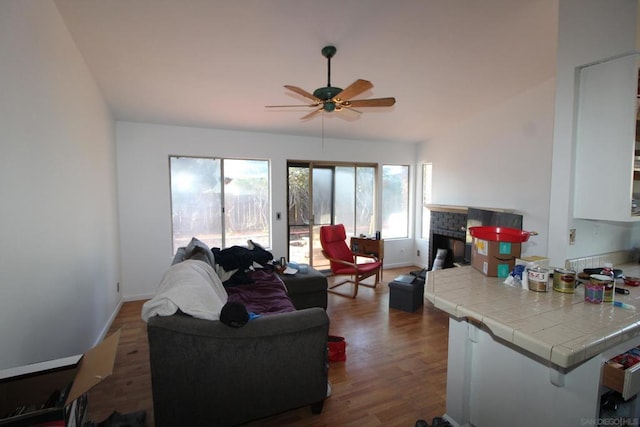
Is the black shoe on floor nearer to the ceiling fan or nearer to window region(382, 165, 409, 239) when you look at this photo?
the ceiling fan

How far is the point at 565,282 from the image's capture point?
154cm

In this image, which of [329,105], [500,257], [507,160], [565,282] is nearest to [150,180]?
[329,105]

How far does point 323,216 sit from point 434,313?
8.06ft

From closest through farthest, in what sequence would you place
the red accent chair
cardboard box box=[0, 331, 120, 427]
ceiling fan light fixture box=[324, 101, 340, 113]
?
cardboard box box=[0, 331, 120, 427] < ceiling fan light fixture box=[324, 101, 340, 113] < the red accent chair

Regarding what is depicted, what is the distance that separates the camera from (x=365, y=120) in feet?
14.7

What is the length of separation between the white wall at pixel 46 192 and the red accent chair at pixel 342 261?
9.31 feet

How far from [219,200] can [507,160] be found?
13.9 ft

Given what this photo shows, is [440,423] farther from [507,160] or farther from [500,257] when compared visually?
[507,160]

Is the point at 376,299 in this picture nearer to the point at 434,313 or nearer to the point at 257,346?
the point at 434,313

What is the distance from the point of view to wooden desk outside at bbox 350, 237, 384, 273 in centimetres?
475

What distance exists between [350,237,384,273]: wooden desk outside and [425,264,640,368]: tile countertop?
2975 millimetres

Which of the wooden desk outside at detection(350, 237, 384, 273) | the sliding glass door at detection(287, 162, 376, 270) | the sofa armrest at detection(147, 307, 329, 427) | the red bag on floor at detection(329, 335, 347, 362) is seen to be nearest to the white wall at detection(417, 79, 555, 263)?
the sliding glass door at detection(287, 162, 376, 270)

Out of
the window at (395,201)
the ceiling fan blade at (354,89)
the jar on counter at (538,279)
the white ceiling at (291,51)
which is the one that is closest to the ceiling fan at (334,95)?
the ceiling fan blade at (354,89)

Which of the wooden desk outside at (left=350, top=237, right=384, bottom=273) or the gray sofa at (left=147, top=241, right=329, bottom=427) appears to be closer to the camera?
the gray sofa at (left=147, top=241, right=329, bottom=427)
